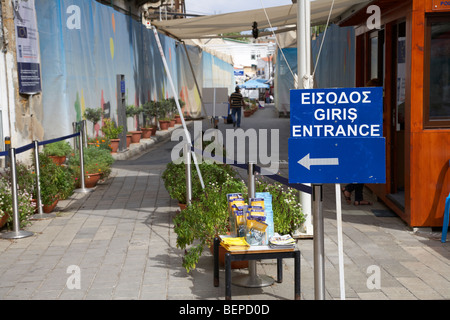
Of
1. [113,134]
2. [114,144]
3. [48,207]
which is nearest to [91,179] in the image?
[48,207]

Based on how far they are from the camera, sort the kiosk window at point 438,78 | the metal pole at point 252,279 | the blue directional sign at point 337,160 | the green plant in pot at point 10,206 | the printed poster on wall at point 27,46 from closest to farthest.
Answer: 1. the blue directional sign at point 337,160
2. the metal pole at point 252,279
3. the kiosk window at point 438,78
4. the green plant in pot at point 10,206
5. the printed poster on wall at point 27,46

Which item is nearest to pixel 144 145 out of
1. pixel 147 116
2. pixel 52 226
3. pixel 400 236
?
pixel 147 116

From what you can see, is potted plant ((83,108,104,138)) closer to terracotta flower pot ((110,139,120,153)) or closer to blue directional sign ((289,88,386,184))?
terracotta flower pot ((110,139,120,153))

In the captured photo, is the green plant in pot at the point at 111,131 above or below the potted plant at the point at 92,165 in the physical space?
above

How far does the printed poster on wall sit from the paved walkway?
375 cm

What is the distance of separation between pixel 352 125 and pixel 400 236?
3326mm

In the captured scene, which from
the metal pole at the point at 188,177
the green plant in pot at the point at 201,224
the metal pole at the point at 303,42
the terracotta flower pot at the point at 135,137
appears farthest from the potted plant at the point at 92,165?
the terracotta flower pot at the point at 135,137

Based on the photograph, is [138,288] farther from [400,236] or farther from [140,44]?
[140,44]

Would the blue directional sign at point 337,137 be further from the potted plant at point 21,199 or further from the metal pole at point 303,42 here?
the potted plant at point 21,199

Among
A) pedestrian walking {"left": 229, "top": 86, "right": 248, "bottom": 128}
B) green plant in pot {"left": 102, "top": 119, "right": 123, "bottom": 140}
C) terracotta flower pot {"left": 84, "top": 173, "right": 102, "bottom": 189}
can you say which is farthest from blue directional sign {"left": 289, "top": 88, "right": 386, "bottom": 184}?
pedestrian walking {"left": 229, "top": 86, "right": 248, "bottom": 128}

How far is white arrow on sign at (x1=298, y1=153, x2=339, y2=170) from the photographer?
441cm

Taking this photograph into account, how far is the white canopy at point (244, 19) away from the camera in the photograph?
359 inches

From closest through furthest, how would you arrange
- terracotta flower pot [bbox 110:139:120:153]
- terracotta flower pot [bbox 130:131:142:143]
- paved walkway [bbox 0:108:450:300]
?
paved walkway [bbox 0:108:450:300]
terracotta flower pot [bbox 110:139:120:153]
terracotta flower pot [bbox 130:131:142:143]

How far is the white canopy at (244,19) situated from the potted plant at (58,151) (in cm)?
378
